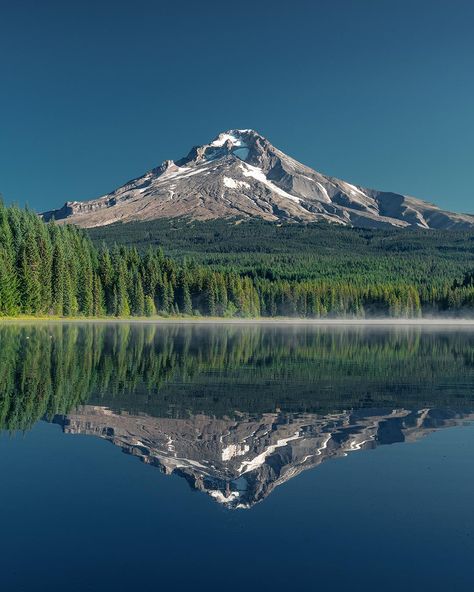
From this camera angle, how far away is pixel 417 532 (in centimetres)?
1316

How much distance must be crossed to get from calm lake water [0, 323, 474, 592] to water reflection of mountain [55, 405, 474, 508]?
0.25ft

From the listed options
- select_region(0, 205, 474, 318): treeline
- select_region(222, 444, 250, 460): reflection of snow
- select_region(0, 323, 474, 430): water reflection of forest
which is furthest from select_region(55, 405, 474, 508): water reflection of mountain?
select_region(0, 205, 474, 318): treeline

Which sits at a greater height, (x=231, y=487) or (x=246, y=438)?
(x=246, y=438)

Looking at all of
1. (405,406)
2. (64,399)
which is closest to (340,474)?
(405,406)

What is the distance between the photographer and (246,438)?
68.1 ft

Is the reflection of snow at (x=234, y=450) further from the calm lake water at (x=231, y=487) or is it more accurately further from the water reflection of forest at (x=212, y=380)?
the water reflection of forest at (x=212, y=380)

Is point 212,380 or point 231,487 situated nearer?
point 231,487

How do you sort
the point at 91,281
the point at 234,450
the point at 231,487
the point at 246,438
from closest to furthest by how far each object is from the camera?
the point at 231,487, the point at 234,450, the point at 246,438, the point at 91,281

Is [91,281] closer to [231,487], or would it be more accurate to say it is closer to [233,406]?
[233,406]

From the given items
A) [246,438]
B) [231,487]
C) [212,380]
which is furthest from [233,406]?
[231,487]

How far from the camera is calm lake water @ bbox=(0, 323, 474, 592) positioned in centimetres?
1135

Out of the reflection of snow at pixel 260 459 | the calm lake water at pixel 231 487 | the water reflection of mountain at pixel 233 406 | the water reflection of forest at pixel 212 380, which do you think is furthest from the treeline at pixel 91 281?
the reflection of snow at pixel 260 459

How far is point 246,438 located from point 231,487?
204 inches

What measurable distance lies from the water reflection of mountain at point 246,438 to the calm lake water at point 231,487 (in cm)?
8
